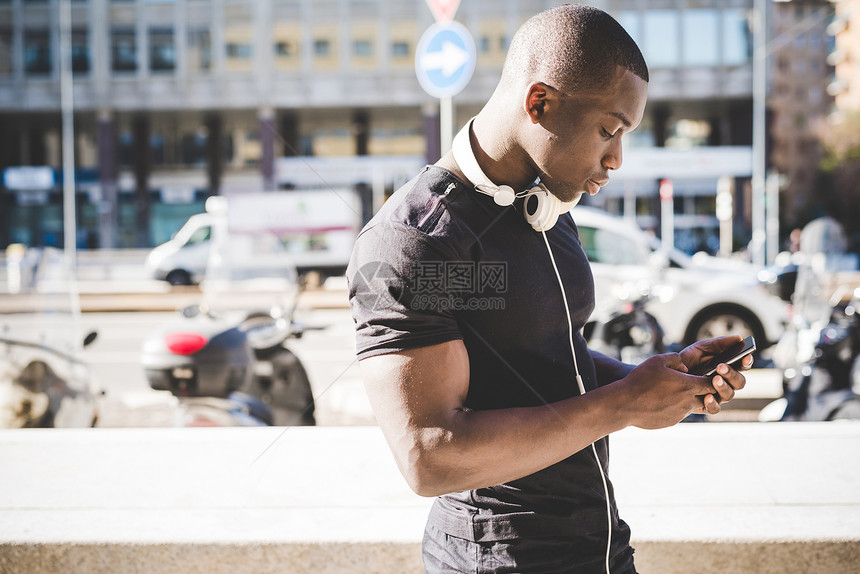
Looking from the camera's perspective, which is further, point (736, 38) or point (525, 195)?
point (736, 38)

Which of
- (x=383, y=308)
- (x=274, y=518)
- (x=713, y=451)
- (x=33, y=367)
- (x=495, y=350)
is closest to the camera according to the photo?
(x=383, y=308)

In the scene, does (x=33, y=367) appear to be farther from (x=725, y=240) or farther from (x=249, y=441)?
(x=725, y=240)

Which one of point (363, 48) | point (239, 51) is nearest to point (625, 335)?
point (363, 48)

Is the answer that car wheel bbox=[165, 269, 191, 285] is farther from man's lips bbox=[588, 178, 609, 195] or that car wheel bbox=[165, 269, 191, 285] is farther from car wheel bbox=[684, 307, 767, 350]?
man's lips bbox=[588, 178, 609, 195]

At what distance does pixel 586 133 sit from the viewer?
1.24m

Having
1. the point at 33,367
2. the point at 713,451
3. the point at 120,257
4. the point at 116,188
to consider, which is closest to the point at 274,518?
the point at 713,451

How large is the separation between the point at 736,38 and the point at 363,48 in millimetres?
15414

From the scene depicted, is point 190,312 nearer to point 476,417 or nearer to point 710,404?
point 476,417

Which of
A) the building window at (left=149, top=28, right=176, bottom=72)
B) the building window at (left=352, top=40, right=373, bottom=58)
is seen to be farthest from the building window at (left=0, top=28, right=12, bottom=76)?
the building window at (left=352, top=40, right=373, bottom=58)

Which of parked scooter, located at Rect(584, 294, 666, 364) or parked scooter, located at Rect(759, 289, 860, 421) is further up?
parked scooter, located at Rect(759, 289, 860, 421)

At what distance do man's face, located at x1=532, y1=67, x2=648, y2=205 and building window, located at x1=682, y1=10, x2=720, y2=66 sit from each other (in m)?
33.0

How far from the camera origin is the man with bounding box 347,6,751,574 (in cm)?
113

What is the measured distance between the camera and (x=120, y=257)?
93.3 ft

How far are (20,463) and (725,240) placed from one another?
29364 millimetres
